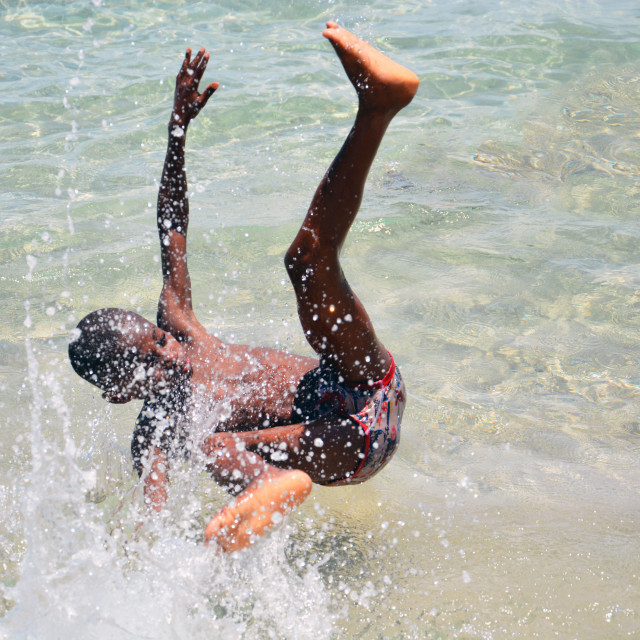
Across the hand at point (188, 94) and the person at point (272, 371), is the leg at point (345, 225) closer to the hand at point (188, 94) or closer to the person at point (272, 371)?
the person at point (272, 371)

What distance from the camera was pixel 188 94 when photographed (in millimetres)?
3404

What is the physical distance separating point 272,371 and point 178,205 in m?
0.91

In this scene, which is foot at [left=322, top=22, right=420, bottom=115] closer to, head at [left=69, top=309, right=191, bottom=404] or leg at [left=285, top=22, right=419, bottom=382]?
leg at [left=285, top=22, right=419, bottom=382]

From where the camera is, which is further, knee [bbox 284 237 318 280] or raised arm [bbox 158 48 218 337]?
raised arm [bbox 158 48 218 337]

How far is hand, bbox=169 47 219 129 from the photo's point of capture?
134 inches

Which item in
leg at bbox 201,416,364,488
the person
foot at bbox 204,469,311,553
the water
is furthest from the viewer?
leg at bbox 201,416,364,488

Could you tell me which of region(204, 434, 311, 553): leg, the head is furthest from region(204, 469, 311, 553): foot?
the head

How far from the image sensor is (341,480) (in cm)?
329

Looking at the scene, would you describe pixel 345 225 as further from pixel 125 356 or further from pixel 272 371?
pixel 125 356

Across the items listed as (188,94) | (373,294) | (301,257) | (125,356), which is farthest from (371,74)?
(373,294)

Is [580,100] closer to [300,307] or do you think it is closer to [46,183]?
[46,183]

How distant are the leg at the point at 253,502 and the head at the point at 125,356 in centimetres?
57

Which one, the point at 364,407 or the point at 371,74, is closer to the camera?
the point at 371,74

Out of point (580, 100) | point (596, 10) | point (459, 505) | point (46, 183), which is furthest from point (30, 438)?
point (596, 10)
